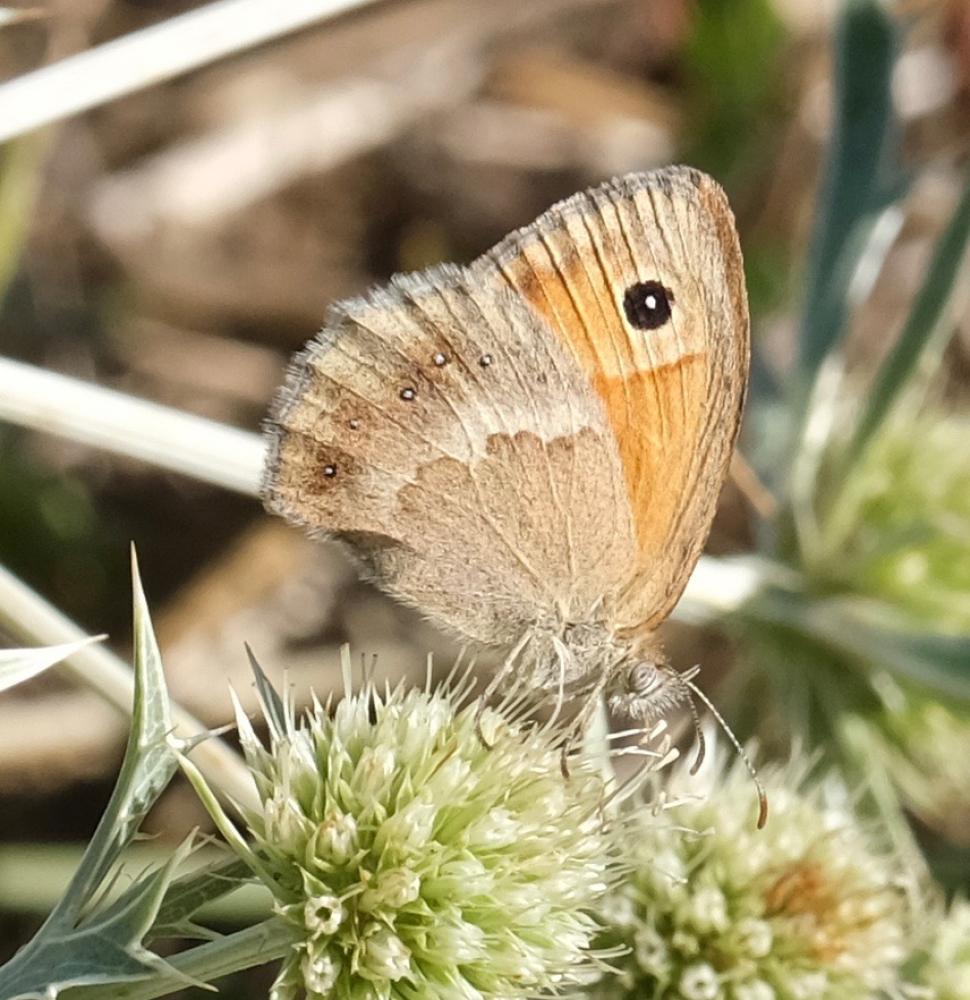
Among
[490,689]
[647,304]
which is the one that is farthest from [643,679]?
[647,304]

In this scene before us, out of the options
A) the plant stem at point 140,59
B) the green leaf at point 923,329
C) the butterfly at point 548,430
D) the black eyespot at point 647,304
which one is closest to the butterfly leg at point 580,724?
the butterfly at point 548,430

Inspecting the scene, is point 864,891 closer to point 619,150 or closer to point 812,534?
point 812,534

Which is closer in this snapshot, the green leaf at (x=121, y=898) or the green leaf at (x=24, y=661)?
the green leaf at (x=121, y=898)

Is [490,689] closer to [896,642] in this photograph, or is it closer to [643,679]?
[643,679]

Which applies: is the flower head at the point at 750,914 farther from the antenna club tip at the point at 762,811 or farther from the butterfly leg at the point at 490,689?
the butterfly leg at the point at 490,689

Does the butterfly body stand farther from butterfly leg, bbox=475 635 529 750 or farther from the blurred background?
the blurred background

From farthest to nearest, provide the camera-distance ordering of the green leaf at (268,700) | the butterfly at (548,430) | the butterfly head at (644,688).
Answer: the butterfly head at (644,688)
the butterfly at (548,430)
the green leaf at (268,700)
